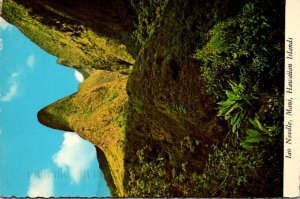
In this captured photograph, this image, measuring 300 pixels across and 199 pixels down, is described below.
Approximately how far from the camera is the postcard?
390 centimetres

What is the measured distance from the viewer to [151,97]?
4285 mm

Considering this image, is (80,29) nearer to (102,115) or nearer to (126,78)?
(126,78)

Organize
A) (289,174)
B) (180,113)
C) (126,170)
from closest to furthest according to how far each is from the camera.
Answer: (289,174) → (180,113) → (126,170)

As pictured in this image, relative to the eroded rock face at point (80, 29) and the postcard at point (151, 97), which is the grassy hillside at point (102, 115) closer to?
the postcard at point (151, 97)

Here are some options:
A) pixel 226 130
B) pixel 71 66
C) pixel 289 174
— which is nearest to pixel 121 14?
pixel 71 66

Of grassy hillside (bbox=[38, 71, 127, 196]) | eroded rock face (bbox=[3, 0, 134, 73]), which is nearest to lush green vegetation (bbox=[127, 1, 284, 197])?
eroded rock face (bbox=[3, 0, 134, 73])

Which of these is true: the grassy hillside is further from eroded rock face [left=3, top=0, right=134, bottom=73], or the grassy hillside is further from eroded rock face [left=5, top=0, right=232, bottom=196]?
eroded rock face [left=3, top=0, right=134, bottom=73]

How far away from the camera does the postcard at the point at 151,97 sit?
12.8 ft

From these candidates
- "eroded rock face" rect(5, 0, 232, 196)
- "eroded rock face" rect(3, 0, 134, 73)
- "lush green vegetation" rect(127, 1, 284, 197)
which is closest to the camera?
"lush green vegetation" rect(127, 1, 284, 197)

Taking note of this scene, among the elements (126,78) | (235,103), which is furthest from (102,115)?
(235,103)

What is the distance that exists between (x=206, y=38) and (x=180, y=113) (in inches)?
29.3

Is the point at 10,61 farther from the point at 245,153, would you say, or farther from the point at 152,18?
the point at 245,153

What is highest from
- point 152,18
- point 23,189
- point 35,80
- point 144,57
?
point 152,18

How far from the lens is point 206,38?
13.2 ft
